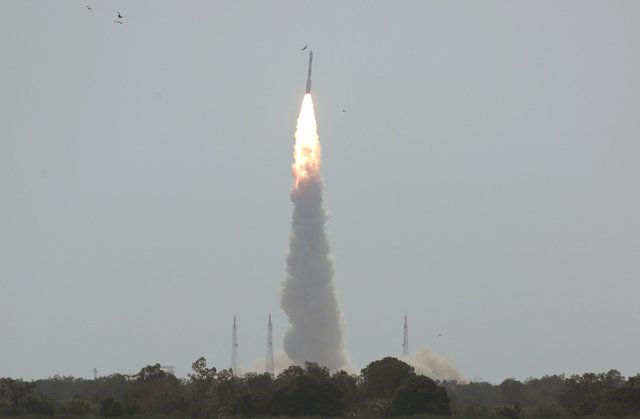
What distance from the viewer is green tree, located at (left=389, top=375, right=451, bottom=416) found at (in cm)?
17550

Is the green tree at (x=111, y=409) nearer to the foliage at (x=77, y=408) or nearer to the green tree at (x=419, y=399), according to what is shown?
the foliage at (x=77, y=408)

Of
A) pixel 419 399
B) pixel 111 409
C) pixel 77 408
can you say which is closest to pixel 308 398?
pixel 419 399

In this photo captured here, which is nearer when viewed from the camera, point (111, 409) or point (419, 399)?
point (419, 399)

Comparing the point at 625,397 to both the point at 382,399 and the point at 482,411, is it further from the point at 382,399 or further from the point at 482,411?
the point at 382,399

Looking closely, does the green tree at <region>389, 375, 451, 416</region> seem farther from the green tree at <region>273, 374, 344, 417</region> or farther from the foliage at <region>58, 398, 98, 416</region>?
the foliage at <region>58, 398, 98, 416</region>

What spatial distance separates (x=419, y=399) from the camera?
176500 millimetres

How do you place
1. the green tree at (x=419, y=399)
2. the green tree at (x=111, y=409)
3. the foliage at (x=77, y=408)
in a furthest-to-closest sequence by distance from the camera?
1. the foliage at (x=77, y=408)
2. the green tree at (x=111, y=409)
3. the green tree at (x=419, y=399)

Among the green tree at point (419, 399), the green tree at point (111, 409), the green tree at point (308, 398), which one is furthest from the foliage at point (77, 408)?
the green tree at point (419, 399)

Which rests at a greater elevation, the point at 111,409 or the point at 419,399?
the point at 419,399

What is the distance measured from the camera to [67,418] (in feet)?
568

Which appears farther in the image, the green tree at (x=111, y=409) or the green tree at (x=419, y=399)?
the green tree at (x=111, y=409)

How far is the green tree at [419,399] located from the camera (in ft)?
576

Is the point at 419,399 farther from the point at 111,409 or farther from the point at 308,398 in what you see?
the point at 111,409

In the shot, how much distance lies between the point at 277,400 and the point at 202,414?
8.72 meters
